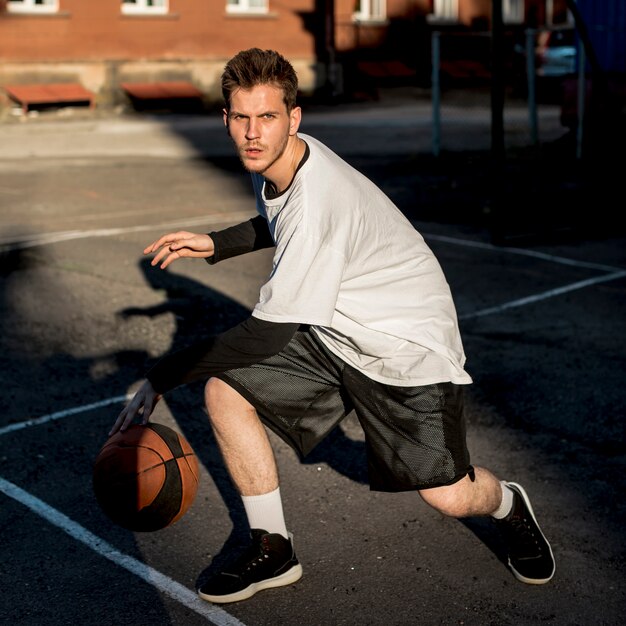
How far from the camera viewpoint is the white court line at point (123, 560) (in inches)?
158

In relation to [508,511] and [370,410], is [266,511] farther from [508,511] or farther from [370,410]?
[508,511]

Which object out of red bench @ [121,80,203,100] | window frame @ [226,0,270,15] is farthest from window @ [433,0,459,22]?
red bench @ [121,80,203,100]

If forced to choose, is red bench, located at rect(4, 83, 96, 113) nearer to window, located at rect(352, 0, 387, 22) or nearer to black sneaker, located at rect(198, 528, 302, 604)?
window, located at rect(352, 0, 387, 22)

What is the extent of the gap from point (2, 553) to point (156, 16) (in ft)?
86.6

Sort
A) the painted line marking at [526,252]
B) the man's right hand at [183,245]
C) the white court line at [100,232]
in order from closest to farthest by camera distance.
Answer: the man's right hand at [183,245]
the painted line marking at [526,252]
the white court line at [100,232]

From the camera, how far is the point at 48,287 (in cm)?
884

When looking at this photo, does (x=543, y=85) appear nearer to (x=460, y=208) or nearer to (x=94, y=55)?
(x=94, y=55)

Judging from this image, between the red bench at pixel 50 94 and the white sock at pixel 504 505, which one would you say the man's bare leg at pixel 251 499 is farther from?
the red bench at pixel 50 94

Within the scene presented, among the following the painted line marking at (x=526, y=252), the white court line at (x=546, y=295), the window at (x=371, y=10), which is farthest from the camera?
the window at (x=371, y=10)

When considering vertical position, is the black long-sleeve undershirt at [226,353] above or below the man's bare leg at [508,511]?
above

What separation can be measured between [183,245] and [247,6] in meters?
27.7

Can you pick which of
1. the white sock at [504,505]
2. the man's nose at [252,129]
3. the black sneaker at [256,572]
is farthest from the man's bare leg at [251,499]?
the man's nose at [252,129]

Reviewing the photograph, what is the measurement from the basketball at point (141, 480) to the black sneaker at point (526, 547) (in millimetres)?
1272

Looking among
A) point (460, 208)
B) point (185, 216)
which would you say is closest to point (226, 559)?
point (185, 216)
